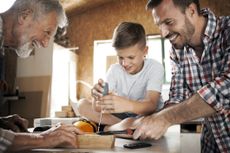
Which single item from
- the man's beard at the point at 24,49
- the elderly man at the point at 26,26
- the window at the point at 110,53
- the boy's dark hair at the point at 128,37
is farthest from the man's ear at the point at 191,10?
the window at the point at 110,53

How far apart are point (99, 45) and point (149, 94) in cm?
266

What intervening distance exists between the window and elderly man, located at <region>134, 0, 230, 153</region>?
8.03 ft

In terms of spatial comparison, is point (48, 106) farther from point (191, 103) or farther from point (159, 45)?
point (191, 103)

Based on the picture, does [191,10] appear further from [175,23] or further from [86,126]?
[86,126]

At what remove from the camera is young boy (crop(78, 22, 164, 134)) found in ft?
4.20

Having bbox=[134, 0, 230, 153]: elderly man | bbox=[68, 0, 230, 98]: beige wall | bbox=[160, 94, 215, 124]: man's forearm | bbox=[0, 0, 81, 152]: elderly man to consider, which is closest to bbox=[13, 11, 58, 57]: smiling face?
bbox=[0, 0, 81, 152]: elderly man

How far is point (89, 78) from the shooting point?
397 centimetres

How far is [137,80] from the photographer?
5.14ft

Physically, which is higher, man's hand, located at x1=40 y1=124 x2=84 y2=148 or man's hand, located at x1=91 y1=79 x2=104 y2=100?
man's hand, located at x1=91 y1=79 x2=104 y2=100

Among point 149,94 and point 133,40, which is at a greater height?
point 133,40

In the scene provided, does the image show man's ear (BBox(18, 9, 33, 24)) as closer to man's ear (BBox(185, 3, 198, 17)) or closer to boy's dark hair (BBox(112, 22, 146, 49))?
boy's dark hair (BBox(112, 22, 146, 49))

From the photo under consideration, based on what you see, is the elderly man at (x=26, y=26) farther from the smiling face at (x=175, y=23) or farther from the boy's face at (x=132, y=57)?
the smiling face at (x=175, y=23)

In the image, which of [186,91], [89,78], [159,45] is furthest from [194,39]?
[89,78]

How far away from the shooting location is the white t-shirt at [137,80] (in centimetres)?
151
